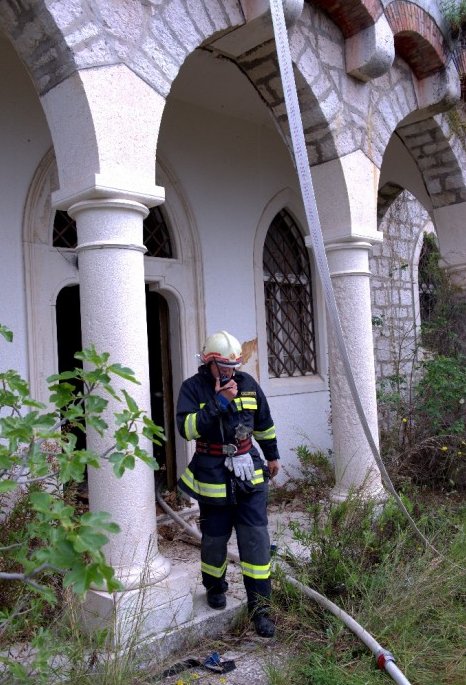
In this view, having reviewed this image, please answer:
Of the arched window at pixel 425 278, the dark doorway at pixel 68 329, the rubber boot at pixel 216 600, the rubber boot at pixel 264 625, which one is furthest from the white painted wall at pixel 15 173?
the arched window at pixel 425 278

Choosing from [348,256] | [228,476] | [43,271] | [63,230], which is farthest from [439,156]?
[228,476]

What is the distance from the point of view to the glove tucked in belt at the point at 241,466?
3.22m

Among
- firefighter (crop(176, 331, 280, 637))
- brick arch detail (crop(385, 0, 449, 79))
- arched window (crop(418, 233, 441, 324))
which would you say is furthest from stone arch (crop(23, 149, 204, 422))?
arched window (crop(418, 233, 441, 324))

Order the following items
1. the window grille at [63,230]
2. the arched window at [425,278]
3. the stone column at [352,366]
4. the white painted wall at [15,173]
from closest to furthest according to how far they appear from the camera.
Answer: the white painted wall at [15,173] → the stone column at [352,366] → the window grille at [63,230] → the arched window at [425,278]

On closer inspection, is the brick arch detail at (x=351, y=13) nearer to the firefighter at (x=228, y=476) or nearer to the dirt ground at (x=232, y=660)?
the firefighter at (x=228, y=476)

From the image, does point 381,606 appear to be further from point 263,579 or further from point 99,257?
point 99,257

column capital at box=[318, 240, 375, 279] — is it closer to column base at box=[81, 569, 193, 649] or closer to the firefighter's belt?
the firefighter's belt

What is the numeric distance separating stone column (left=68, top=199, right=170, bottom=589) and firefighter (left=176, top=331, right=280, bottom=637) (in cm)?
30

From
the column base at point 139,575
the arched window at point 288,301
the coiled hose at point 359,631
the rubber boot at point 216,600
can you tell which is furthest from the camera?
the arched window at point 288,301

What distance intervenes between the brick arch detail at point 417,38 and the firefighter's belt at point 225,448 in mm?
3633

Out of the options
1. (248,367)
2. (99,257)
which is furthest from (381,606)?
(248,367)

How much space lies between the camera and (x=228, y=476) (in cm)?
328

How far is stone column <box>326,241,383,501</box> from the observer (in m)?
4.67

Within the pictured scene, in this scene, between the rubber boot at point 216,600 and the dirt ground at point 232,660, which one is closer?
the dirt ground at point 232,660
